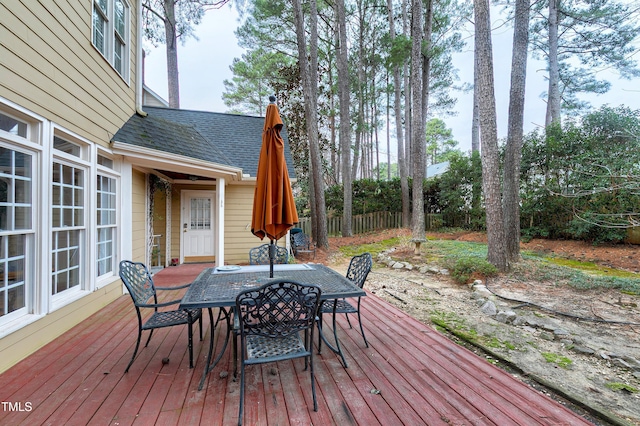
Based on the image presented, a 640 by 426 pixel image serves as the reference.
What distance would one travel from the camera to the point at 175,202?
22.5 feet

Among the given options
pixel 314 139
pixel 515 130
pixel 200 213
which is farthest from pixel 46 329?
pixel 515 130

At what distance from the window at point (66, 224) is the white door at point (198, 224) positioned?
3.67m

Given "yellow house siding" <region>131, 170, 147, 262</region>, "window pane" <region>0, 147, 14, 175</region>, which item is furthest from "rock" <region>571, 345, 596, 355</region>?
"yellow house siding" <region>131, 170, 147, 262</region>

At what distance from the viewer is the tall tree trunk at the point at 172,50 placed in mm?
9164

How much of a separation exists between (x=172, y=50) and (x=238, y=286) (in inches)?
426

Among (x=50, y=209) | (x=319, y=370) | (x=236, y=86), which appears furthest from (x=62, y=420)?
(x=236, y=86)

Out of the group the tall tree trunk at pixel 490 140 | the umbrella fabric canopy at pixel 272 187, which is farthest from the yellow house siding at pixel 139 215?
the tall tree trunk at pixel 490 140

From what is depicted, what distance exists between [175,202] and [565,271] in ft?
28.8

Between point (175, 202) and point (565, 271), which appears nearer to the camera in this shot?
point (565, 271)

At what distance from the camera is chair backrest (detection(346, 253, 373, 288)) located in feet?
9.18

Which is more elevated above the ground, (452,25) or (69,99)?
(452,25)

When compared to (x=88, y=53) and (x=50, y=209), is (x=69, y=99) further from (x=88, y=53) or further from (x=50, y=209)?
(x=50, y=209)

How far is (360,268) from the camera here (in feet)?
9.87

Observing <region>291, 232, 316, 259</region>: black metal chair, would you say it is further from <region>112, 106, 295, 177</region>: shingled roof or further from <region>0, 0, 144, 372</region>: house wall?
<region>0, 0, 144, 372</region>: house wall
